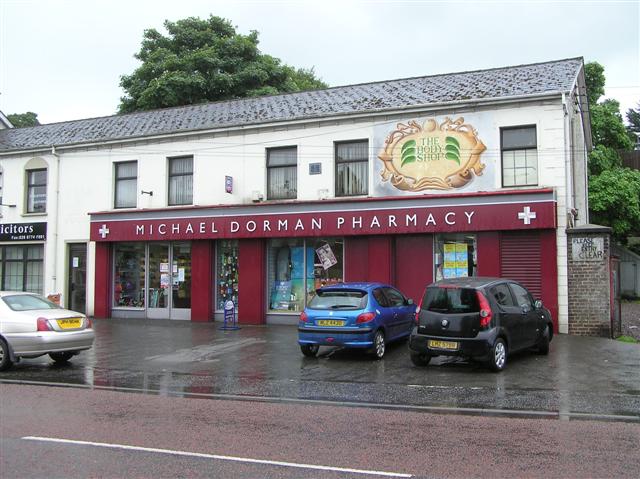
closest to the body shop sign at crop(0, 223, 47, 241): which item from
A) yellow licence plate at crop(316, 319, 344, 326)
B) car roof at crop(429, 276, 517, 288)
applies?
yellow licence plate at crop(316, 319, 344, 326)

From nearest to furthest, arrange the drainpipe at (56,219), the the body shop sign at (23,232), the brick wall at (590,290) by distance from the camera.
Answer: the brick wall at (590,290)
the drainpipe at (56,219)
the the body shop sign at (23,232)

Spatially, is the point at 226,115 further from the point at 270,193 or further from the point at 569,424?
the point at 569,424

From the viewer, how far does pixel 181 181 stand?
20391 mm

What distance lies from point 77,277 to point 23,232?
2879mm

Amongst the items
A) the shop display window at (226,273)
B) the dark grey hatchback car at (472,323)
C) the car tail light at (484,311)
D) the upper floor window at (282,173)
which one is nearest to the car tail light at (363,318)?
the dark grey hatchback car at (472,323)

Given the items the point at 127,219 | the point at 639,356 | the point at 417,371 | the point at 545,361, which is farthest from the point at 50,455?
the point at 127,219

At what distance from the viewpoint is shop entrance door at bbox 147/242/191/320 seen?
2002cm

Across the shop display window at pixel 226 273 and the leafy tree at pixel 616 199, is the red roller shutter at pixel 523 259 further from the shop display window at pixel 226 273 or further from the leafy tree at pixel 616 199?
the leafy tree at pixel 616 199

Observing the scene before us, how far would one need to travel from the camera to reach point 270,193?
19.1 m

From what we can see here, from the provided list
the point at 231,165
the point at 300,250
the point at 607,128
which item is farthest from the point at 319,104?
the point at 607,128

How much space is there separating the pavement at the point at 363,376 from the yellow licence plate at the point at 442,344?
49 centimetres

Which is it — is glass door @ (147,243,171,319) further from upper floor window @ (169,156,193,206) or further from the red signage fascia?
upper floor window @ (169,156,193,206)

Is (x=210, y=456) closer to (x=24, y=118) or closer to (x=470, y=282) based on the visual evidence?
(x=470, y=282)

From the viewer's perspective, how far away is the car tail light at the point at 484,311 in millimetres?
10297
